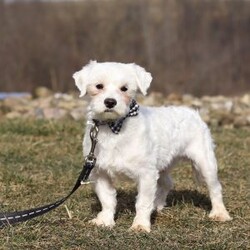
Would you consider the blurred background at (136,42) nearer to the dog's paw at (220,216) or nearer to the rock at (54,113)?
the rock at (54,113)

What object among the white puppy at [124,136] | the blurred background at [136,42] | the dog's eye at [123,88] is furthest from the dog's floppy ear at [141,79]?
the blurred background at [136,42]

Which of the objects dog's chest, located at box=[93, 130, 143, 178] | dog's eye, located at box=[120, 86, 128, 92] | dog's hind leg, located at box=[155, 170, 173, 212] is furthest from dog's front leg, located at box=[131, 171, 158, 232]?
dog's hind leg, located at box=[155, 170, 173, 212]

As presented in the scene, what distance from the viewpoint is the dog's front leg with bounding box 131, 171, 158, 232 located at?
503 centimetres

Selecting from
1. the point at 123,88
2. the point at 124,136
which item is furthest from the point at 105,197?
the point at 123,88

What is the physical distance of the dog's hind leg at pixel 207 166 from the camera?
18.8ft

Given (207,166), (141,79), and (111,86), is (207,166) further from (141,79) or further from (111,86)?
(111,86)

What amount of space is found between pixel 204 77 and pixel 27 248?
15667 mm

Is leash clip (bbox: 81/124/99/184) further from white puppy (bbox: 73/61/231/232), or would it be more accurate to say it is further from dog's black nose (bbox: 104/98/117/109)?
dog's black nose (bbox: 104/98/117/109)

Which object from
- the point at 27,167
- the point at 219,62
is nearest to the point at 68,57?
the point at 219,62

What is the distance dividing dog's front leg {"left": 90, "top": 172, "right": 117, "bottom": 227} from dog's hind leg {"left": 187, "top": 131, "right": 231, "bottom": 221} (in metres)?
0.87

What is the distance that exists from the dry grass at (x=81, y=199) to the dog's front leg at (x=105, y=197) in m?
0.10

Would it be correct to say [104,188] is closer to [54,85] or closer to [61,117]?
[61,117]

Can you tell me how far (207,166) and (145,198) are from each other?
2.90 ft

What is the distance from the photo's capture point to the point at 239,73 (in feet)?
68.1
